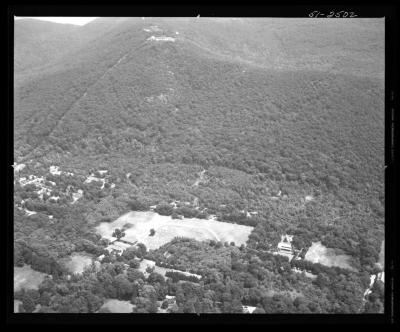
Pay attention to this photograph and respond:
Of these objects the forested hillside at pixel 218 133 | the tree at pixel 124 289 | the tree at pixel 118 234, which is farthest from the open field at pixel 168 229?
the tree at pixel 124 289

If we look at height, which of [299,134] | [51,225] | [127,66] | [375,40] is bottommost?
[51,225]

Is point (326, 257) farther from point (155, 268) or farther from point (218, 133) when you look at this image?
point (218, 133)

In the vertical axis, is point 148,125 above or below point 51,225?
above

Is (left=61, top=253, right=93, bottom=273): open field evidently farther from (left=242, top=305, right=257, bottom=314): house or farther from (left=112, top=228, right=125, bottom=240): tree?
(left=242, top=305, right=257, bottom=314): house

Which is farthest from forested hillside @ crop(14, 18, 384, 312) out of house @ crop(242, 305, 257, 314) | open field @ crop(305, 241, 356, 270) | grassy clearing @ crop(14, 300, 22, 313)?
grassy clearing @ crop(14, 300, 22, 313)

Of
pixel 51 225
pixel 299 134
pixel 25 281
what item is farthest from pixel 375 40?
pixel 25 281

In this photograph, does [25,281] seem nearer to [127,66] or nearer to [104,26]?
[127,66]
